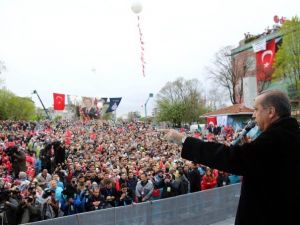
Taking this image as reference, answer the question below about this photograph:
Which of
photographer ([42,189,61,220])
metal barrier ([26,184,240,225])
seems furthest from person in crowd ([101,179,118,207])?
metal barrier ([26,184,240,225])

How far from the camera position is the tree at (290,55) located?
39.8 metres

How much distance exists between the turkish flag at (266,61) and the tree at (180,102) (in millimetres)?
24755

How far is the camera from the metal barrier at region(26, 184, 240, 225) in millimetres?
9102

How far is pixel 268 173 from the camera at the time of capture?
8.32 ft

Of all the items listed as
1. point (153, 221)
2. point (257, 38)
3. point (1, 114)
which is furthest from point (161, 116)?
point (153, 221)

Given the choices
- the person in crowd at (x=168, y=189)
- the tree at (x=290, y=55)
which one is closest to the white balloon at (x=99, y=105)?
the tree at (x=290, y=55)

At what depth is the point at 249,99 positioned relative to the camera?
1703 cm

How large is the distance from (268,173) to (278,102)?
0.46 m

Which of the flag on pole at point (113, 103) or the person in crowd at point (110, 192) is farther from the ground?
the flag on pole at point (113, 103)

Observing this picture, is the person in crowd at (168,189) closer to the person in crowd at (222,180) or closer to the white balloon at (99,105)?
the person in crowd at (222,180)

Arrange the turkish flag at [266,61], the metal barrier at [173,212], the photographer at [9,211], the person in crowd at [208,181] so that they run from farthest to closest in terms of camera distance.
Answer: the turkish flag at [266,61] < the person in crowd at [208,181] < the photographer at [9,211] < the metal barrier at [173,212]

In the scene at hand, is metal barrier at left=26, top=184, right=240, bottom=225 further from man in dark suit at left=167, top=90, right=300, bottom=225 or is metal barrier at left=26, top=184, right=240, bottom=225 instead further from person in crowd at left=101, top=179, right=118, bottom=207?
man in dark suit at left=167, top=90, right=300, bottom=225

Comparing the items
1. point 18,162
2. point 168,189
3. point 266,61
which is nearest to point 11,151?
point 18,162

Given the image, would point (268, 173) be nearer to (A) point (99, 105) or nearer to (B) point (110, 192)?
(B) point (110, 192)
